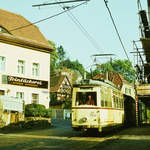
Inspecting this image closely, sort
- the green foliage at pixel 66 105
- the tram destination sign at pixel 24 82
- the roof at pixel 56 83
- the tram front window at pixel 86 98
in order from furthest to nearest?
1. the roof at pixel 56 83
2. the green foliage at pixel 66 105
3. the tram destination sign at pixel 24 82
4. the tram front window at pixel 86 98

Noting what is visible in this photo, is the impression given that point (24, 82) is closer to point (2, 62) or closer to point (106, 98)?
point (2, 62)

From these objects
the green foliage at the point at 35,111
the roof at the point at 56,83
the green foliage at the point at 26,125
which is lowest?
the green foliage at the point at 26,125

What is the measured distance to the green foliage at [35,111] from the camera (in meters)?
25.5

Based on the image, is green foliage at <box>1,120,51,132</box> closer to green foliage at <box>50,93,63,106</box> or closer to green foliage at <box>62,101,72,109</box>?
green foliage at <box>62,101,72,109</box>

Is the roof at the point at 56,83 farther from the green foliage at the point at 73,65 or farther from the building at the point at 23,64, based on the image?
the green foliage at the point at 73,65

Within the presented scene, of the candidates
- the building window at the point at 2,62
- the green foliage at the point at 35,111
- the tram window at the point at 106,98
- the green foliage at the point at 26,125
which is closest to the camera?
the tram window at the point at 106,98

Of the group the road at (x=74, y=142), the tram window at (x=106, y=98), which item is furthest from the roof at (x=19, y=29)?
the road at (x=74, y=142)

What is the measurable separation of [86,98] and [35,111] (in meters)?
9.67

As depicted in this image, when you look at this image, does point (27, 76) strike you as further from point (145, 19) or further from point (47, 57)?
point (145, 19)

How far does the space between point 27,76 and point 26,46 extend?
280 centimetres

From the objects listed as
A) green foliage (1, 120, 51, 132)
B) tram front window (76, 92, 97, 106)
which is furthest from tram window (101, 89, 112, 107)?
green foliage (1, 120, 51, 132)

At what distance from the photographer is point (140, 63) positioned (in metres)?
24.1

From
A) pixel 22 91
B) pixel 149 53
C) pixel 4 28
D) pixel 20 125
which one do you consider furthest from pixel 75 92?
pixel 4 28

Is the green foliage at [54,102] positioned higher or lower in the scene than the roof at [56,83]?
lower
